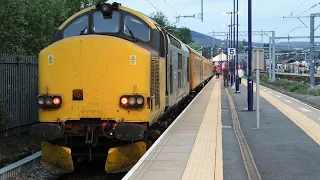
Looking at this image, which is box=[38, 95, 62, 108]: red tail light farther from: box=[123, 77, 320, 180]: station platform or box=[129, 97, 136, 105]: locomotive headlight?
box=[123, 77, 320, 180]: station platform

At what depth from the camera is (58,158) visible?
9086 mm

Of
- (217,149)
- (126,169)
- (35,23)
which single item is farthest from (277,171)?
(35,23)

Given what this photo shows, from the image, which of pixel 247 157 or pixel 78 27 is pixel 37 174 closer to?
pixel 78 27

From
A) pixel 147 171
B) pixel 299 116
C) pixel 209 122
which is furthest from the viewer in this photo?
pixel 299 116

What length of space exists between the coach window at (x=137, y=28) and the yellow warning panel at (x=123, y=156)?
2248mm

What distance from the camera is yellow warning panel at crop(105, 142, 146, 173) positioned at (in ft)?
29.1

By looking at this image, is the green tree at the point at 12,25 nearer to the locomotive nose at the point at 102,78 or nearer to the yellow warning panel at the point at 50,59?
the yellow warning panel at the point at 50,59

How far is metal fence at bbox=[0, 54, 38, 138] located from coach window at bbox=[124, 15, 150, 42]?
12.6ft

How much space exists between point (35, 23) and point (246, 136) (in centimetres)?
784

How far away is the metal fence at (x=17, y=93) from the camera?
476 inches

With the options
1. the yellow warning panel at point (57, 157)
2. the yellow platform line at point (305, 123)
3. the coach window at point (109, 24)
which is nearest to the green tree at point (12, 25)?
the coach window at point (109, 24)

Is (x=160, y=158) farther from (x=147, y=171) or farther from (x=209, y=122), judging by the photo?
(x=209, y=122)

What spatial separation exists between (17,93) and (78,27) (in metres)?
3.85

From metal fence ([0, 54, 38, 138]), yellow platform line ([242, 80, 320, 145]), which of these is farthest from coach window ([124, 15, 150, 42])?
yellow platform line ([242, 80, 320, 145])
